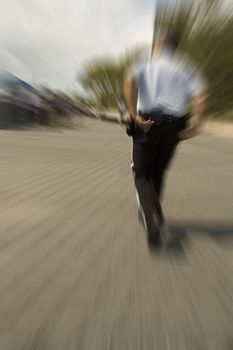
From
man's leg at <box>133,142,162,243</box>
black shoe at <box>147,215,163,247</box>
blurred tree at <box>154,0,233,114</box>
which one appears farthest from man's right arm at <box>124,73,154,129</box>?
blurred tree at <box>154,0,233,114</box>

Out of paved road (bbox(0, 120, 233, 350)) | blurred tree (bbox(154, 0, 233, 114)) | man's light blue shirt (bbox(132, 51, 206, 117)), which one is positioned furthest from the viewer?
blurred tree (bbox(154, 0, 233, 114))

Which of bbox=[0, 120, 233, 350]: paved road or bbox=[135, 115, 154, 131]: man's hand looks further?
bbox=[135, 115, 154, 131]: man's hand

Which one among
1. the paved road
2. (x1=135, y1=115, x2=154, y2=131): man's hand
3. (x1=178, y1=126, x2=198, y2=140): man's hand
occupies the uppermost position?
(x1=135, y1=115, x2=154, y2=131): man's hand

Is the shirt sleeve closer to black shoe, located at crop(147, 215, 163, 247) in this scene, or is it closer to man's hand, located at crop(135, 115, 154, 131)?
man's hand, located at crop(135, 115, 154, 131)

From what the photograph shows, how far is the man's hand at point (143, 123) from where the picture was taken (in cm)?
382

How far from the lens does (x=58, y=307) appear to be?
2666 millimetres

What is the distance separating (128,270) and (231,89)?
120ft

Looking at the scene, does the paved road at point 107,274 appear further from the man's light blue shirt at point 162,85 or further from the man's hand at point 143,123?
the man's light blue shirt at point 162,85

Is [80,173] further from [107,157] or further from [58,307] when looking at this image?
[58,307]

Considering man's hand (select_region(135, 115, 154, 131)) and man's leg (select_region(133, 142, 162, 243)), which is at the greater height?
man's hand (select_region(135, 115, 154, 131))

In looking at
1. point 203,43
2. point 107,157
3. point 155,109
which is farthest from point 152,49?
point 203,43

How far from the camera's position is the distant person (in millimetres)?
3811

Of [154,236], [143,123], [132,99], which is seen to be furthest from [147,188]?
[132,99]

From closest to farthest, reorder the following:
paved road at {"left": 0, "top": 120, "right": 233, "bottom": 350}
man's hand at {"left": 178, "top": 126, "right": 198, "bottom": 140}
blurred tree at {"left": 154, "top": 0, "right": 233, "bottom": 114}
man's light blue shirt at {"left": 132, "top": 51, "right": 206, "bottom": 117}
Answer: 1. paved road at {"left": 0, "top": 120, "right": 233, "bottom": 350}
2. man's light blue shirt at {"left": 132, "top": 51, "right": 206, "bottom": 117}
3. man's hand at {"left": 178, "top": 126, "right": 198, "bottom": 140}
4. blurred tree at {"left": 154, "top": 0, "right": 233, "bottom": 114}
